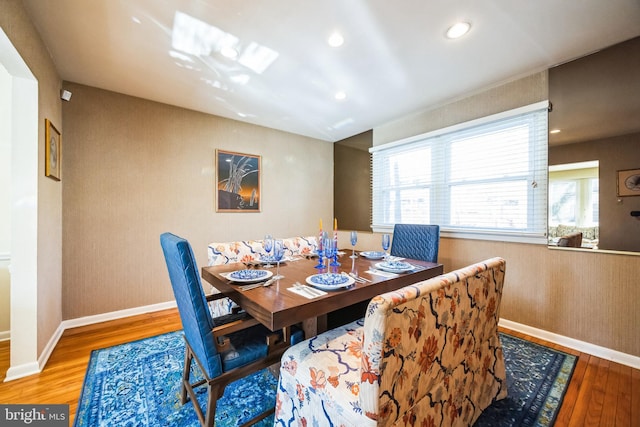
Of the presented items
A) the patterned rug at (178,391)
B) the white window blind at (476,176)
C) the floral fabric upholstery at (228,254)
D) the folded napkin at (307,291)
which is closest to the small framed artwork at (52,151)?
the floral fabric upholstery at (228,254)

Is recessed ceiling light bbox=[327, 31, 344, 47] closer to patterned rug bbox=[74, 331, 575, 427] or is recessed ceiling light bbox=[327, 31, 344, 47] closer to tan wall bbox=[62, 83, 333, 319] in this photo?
tan wall bbox=[62, 83, 333, 319]

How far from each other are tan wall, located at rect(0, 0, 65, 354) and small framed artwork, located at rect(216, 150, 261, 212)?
4.98 feet

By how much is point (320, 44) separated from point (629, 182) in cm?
258

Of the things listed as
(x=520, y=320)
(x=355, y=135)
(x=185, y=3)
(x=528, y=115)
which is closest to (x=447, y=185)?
(x=528, y=115)

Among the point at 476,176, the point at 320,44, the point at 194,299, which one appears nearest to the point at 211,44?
the point at 320,44

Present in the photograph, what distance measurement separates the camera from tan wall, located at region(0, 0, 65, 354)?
153cm

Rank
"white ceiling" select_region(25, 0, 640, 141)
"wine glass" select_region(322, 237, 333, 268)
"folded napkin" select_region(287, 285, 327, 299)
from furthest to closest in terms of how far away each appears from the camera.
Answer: "wine glass" select_region(322, 237, 333, 268) < "white ceiling" select_region(25, 0, 640, 141) < "folded napkin" select_region(287, 285, 327, 299)

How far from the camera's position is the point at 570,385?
170 cm

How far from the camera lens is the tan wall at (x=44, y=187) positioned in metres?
1.53

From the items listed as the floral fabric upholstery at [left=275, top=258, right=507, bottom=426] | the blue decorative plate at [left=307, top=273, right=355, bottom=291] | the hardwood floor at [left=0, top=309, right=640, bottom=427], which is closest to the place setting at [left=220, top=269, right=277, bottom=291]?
the blue decorative plate at [left=307, top=273, right=355, bottom=291]

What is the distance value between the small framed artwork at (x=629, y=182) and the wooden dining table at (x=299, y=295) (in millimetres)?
1516

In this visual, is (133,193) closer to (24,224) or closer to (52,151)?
(52,151)

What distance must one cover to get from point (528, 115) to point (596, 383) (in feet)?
7.25

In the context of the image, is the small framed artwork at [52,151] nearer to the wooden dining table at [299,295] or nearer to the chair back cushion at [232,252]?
the chair back cushion at [232,252]
